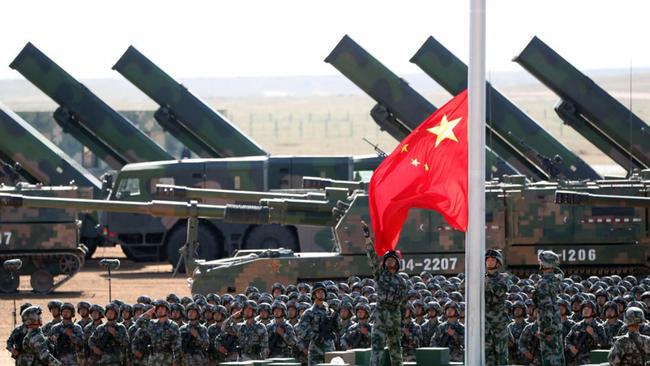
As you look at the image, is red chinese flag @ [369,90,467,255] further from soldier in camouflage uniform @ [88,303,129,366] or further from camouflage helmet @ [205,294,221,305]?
camouflage helmet @ [205,294,221,305]

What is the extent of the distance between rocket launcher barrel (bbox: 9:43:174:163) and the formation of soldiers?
1624 centimetres

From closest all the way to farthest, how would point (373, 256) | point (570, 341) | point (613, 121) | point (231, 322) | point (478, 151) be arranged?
point (478, 151)
point (373, 256)
point (570, 341)
point (231, 322)
point (613, 121)

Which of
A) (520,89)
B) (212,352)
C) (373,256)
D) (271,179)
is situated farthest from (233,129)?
(520,89)

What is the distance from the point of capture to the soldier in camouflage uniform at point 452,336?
17.1m

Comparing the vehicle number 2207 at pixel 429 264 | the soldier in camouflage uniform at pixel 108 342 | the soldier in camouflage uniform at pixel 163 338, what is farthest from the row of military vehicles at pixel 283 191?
the soldier in camouflage uniform at pixel 163 338

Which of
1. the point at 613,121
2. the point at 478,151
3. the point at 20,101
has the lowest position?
the point at 478,151

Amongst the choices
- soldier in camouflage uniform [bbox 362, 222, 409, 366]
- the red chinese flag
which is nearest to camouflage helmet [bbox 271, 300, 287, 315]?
soldier in camouflage uniform [bbox 362, 222, 409, 366]

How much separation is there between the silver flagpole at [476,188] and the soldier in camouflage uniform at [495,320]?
6.66 ft

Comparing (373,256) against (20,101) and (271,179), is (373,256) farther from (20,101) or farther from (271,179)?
(20,101)

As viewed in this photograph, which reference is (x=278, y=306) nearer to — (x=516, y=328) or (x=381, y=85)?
(x=516, y=328)

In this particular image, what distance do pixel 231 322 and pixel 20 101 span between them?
5649 inches

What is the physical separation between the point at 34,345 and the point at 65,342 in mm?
1708

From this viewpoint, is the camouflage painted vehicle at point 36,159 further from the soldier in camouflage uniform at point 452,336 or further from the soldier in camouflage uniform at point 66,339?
the soldier in camouflage uniform at point 452,336

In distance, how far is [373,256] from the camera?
48.8 ft
